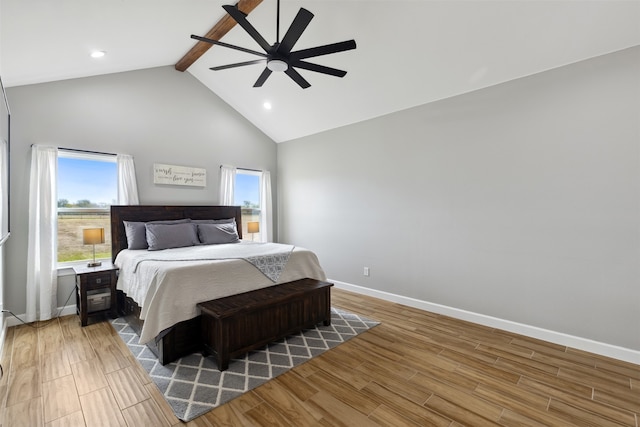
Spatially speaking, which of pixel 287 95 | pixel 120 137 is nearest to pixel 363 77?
pixel 287 95

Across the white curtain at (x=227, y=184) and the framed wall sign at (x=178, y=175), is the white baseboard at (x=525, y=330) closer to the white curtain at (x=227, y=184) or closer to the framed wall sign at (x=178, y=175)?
the white curtain at (x=227, y=184)

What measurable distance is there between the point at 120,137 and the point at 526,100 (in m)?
4.98

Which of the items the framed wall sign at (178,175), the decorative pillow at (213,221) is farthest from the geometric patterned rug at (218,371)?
the framed wall sign at (178,175)

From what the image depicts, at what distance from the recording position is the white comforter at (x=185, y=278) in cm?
243

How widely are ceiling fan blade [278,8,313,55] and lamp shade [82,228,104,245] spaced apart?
304cm

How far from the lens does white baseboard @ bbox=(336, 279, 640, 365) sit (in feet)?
8.45

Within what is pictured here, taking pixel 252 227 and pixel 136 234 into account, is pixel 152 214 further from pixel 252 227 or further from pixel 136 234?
pixel 252 227

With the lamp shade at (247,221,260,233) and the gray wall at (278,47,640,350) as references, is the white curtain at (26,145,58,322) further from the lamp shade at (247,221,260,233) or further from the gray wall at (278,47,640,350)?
the gray wall at (278,47,640,350)

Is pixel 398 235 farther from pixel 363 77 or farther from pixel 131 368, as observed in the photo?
pixel 131 368

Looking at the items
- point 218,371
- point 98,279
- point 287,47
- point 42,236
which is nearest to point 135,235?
point 98,279

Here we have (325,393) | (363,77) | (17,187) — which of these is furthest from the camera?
(363,77)

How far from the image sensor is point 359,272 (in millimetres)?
4602

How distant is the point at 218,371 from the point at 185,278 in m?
0.82

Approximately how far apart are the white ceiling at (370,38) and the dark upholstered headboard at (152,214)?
1.74 m
